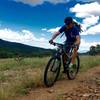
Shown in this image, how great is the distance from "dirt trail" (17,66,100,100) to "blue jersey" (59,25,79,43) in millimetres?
1436

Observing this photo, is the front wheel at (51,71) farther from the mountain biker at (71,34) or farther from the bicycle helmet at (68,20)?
the bicycle helmet at (68,20)

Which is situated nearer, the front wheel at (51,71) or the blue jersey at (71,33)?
the front wheel at (51,71)

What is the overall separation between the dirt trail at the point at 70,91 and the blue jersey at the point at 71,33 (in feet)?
4.71

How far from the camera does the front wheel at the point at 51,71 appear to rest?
1109 cm

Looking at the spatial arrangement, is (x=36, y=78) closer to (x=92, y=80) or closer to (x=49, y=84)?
(x=49, y=84)

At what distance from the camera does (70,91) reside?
33.4 ft

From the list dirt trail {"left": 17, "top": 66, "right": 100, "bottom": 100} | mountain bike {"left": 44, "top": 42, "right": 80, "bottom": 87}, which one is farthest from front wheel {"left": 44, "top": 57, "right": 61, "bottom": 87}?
dirt trail {"left": 17, "top": 66, "right": 100, "bottom": 100}

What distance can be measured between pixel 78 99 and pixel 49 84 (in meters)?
2.23

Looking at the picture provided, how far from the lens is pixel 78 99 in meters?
9.11

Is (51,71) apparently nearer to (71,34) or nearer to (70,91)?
(70,91)

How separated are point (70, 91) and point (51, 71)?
1408 mm

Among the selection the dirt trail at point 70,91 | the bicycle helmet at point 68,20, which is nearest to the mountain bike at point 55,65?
the dirt trail at point 70,91

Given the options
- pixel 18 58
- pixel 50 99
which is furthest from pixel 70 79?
pixel 18 58

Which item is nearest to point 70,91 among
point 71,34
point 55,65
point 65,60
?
point 55,65
